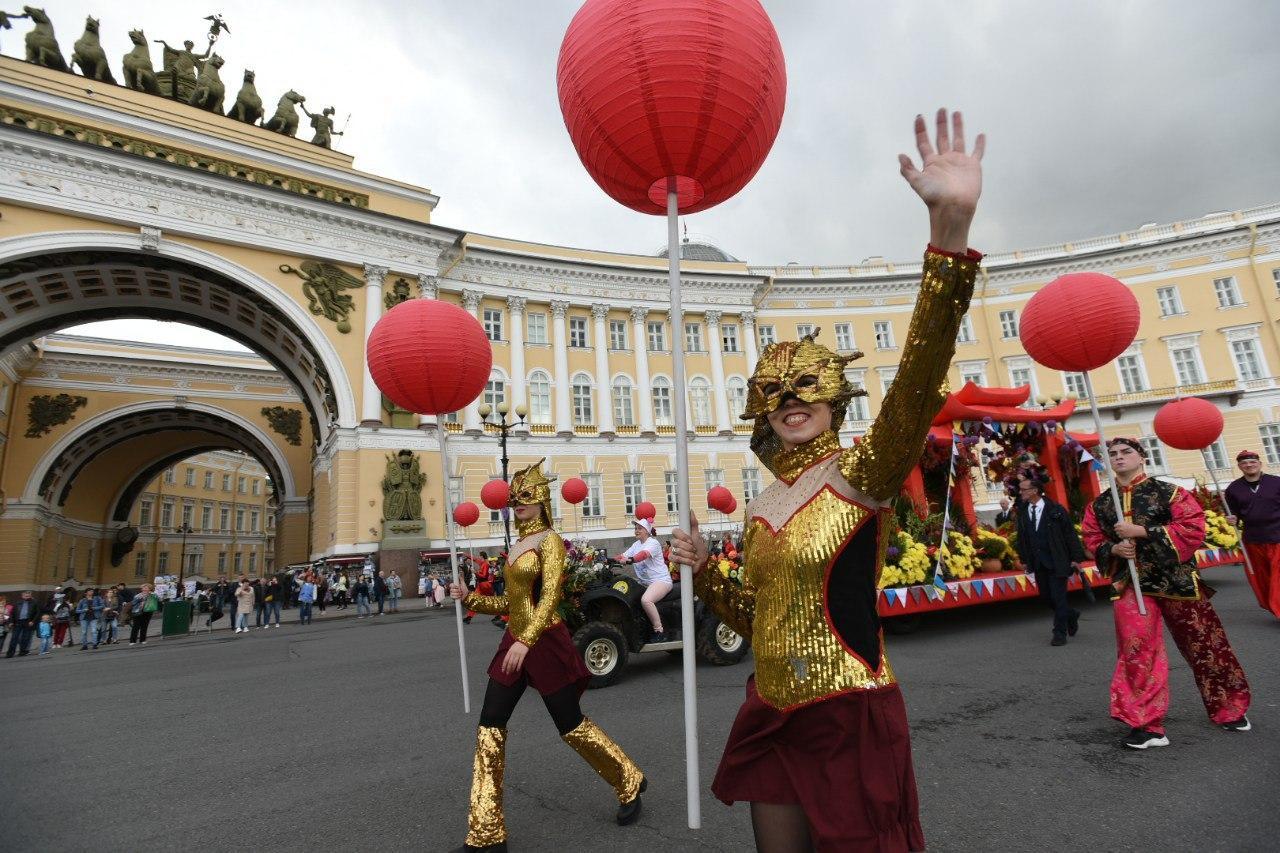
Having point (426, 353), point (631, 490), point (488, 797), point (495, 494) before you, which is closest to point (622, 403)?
point (631, 490)

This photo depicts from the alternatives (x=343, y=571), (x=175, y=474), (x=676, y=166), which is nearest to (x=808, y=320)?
(x=343, y=571)

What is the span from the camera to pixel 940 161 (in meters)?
1.45

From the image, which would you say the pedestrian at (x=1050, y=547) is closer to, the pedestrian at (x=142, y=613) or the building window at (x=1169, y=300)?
the pedestrian at (x=142, y=613)

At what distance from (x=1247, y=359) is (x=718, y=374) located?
1024 inches

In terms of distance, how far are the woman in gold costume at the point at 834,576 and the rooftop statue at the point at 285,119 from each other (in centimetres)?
2913

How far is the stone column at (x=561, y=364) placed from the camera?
2831cm

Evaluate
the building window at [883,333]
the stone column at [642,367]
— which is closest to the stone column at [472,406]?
the stone column at [642,367]

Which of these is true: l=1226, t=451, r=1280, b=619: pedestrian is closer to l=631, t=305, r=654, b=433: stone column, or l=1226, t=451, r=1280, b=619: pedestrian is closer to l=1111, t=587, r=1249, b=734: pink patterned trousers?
l=1111, t=587, r=1249, b=734: pink patterned trousers

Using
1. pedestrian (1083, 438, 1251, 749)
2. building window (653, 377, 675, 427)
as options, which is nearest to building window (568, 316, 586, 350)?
building window (653, 377, 675, 427)

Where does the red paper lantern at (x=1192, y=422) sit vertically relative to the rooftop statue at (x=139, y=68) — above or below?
below

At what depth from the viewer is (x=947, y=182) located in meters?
1.41

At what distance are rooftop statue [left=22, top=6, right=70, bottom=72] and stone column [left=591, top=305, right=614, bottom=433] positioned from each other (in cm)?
2072

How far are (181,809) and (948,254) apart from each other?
5.50 meters

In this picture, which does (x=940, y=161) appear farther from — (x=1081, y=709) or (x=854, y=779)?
(x=1081, y=709)
